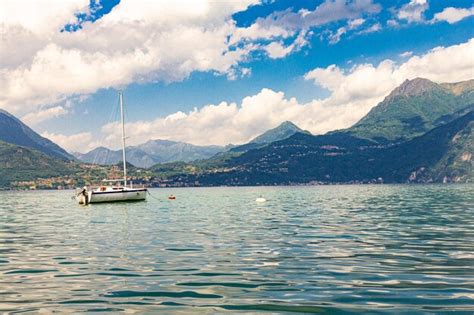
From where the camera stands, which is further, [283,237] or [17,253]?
[283,237]

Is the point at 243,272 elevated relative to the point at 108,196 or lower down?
lower down

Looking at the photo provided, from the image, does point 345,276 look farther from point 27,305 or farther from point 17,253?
point 17,253

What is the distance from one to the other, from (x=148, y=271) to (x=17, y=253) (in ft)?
41.7

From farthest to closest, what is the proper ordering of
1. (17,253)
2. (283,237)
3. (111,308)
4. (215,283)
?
(283,237), (17,253), (215,283), (111,308)

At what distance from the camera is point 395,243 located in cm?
3281

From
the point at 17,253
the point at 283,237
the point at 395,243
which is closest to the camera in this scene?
the point at 17,253

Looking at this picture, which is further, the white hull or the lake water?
the white hull

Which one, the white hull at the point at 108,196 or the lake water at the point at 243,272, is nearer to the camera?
the lake water at the point at 243,272

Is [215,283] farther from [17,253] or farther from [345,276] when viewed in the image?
[17,253]

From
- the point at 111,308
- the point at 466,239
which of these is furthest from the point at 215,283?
the point at 466,239

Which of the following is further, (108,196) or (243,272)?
(108,196)

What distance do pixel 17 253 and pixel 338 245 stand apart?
20981 mm

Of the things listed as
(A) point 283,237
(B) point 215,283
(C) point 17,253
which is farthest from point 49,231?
(B) point 215,283

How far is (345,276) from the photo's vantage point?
20.9 m
